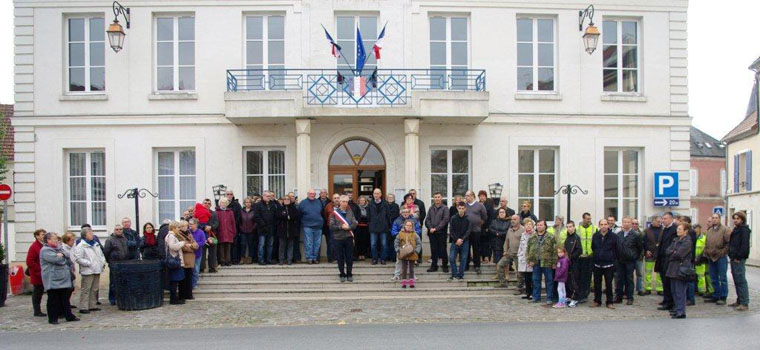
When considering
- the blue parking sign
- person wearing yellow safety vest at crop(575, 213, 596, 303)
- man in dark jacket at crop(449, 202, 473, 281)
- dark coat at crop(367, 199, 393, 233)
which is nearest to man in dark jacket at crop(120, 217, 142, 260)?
dark coat at crop(367, 199, 393, 233)

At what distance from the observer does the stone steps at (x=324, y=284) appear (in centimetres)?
1329

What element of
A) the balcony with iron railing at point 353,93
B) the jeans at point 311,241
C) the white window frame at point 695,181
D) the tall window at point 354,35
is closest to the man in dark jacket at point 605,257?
the balcony with iron railing at point 353,93

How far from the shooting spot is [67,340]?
966cm

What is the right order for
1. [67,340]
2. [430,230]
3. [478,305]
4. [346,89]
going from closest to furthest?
1. [67,340]
2. [478,305]
3. [430,230]
4. [346,89]

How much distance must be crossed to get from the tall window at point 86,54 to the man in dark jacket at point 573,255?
467 inches

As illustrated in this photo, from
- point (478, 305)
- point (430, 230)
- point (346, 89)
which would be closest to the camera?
point (478, 305)

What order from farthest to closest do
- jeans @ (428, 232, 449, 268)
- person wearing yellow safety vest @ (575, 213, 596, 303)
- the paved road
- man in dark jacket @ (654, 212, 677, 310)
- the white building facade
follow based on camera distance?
the white building facade → jeans @ (428, 232, 449, 268) → person wearing yellow safety vest @ (575, 213, 596, 303) → man in dark jacket @ (654, 212, 677, 310) → the paved road

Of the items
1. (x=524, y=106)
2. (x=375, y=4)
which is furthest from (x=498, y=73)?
(x=375, y=4)

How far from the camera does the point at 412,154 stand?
50.4ft

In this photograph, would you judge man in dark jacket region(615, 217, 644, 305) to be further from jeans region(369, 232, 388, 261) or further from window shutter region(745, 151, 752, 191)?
window shutter region(745, 151, 752, 191)

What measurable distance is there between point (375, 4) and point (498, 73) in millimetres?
3572

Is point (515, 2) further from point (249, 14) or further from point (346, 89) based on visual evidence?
point (249, 14)

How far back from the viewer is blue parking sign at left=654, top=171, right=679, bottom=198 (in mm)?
16469

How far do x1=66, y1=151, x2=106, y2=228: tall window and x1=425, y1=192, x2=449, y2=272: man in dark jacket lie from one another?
27.7 feet
